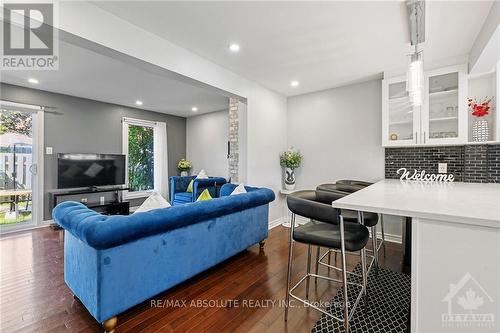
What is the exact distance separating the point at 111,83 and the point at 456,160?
5.37 m

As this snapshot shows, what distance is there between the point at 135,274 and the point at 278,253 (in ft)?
6.03

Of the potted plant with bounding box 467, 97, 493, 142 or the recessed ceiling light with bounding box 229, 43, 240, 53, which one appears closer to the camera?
the recessed ceiling light with bounding box 229, 43, 240, 53

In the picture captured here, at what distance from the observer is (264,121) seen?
4.04 metres

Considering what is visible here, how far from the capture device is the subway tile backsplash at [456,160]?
9.09 feet

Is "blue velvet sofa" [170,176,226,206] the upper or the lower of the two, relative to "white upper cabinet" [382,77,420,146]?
lower

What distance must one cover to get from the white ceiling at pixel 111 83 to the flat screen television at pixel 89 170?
4.18ft

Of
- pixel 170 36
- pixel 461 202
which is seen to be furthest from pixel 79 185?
pixel 461 202

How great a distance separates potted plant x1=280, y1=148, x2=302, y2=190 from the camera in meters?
4.25

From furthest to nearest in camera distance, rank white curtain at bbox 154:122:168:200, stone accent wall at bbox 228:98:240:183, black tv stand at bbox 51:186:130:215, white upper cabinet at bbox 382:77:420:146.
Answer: white curtain at bbox 154:122:168:200
black tv stand at bbox 51:186:130:215
stone accent wall at bbox 228:98:240:183
white upper cabinet at bbox 382:77:420:146

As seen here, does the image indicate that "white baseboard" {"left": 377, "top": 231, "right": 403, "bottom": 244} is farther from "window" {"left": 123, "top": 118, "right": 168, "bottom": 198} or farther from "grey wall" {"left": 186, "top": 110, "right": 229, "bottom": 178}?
"window" {"left": 123, "top": 118, "right": 168, "bottom": 198}

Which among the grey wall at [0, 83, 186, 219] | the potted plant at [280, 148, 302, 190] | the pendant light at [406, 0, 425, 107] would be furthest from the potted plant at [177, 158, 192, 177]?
the pendant light at [406, 0, 425, 107]

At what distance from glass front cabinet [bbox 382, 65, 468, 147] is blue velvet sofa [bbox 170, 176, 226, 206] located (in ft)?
11.1

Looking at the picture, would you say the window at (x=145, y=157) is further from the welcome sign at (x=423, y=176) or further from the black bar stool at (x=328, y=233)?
the welcome sign at (x=423, y=176)

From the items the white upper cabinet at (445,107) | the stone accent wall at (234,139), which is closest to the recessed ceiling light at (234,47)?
the stone accent wall at (234,139)
